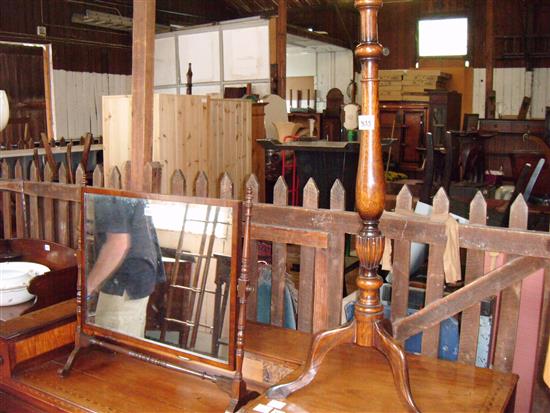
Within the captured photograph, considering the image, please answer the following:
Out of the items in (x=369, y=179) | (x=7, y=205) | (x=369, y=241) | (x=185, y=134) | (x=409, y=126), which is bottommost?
(x=7, y=205)

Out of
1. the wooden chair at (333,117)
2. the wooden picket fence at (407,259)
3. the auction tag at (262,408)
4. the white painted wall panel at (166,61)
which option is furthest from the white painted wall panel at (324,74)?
the auction tag at (262,408)

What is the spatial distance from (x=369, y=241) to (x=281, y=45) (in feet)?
27.6

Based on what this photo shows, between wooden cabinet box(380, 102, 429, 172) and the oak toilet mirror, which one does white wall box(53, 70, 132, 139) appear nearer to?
wooden cabinet box(380, 102, 429, 172)

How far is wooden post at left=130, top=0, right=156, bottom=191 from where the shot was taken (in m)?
3.07

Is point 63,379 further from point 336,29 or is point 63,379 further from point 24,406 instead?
point 336,29

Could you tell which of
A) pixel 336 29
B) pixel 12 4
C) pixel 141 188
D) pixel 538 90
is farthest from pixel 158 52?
pixel 141 188

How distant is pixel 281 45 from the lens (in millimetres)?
9750

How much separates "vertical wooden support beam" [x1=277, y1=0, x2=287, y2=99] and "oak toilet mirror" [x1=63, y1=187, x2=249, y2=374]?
7.86m

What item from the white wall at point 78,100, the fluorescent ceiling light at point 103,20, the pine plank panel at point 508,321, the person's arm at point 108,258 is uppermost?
the fluorescent ceiling light at point 103,20

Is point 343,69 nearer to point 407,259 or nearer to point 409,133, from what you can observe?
point 409,133

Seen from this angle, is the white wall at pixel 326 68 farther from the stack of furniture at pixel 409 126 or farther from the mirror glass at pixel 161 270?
the mirror glass at pixel 161 270

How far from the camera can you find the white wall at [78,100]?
37.2 feet

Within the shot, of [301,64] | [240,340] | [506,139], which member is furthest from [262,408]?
[301,64]

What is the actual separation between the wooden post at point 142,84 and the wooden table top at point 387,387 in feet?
5.17
